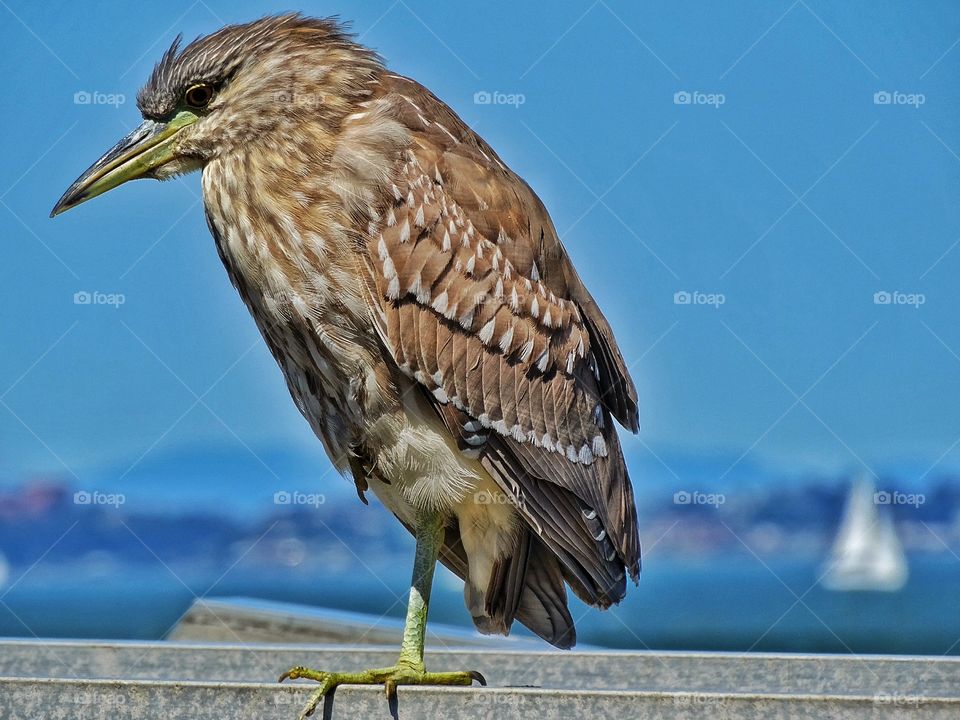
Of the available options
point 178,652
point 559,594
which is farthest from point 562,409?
point 178,652

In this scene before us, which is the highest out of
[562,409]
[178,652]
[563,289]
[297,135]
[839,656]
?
[297,135]

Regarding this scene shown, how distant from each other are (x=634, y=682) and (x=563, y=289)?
106 cm

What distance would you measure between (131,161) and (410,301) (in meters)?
0.90

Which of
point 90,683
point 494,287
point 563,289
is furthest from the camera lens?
point 563,289

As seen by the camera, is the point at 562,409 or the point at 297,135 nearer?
the point at 297,135

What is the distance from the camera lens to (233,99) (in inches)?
110

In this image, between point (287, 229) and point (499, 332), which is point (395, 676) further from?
point (287, 229)

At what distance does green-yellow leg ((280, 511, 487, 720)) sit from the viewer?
8.18 ft

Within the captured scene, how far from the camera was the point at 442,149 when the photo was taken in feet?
9.28

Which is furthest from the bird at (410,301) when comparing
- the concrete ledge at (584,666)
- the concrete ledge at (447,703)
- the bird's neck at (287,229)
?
the concrete ledge at (447,703)

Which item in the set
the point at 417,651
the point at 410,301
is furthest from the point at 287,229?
the point at 417,651

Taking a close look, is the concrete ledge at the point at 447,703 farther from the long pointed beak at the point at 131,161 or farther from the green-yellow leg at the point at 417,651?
the long pointed beak at the point at 131,161

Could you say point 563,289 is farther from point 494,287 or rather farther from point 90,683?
point 90,683

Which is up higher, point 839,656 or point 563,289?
point 563,289
